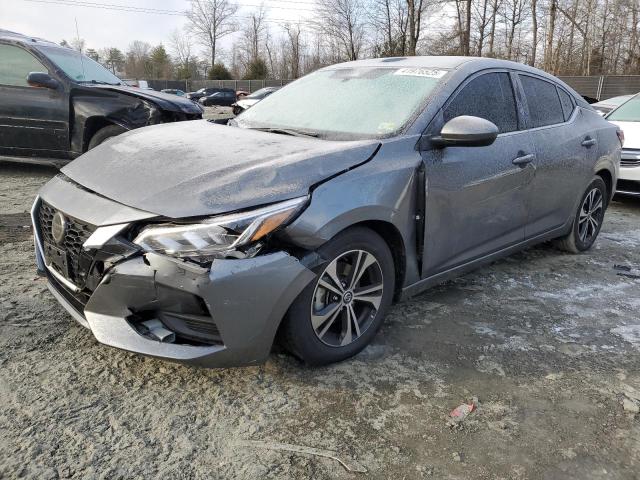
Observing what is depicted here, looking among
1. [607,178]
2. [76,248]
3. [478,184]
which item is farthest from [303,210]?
[607,178]

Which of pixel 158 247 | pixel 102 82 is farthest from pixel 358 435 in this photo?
pixel 102 82

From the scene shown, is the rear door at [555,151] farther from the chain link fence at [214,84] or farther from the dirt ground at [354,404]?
the chain link fence at [214,84]

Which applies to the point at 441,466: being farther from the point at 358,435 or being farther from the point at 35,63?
the point at 35,63

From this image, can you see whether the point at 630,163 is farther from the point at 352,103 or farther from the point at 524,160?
the point at 352,103

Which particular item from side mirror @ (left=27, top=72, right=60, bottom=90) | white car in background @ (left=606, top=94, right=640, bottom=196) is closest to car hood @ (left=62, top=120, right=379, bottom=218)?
side mirror @ (left=27, top=72, right=60, bottom=90)

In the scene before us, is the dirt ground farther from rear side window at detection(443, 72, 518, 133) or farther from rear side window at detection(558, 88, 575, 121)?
rear side window at detection(558, 88, 575, 121)

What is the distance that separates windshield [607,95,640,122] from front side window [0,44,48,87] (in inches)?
307

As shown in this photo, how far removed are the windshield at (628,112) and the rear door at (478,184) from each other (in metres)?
5.00

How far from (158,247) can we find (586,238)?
4.03m

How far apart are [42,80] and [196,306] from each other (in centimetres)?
540

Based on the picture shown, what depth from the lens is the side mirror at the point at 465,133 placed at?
2.78 meters

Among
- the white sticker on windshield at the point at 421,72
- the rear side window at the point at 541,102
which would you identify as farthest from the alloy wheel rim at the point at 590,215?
the white sticker on windshield at the point at 421,72

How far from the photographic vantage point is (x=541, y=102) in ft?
12.8

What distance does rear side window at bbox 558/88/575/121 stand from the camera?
4.18 meters
